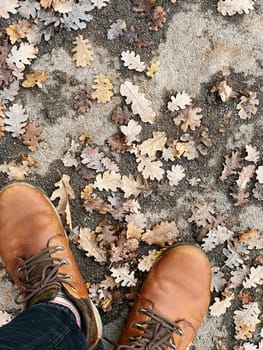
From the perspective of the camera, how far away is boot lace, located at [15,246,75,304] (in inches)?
116

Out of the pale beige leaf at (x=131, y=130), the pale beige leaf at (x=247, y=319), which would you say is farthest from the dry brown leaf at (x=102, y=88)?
the pale beige leaf at (x=247, y=319)

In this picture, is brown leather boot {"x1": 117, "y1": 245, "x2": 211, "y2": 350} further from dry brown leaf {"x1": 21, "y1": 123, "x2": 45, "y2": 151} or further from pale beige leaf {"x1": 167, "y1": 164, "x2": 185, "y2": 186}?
dry brown leaf {"x1": 21, "y1": 123, "x2": 45, "y2": 151}

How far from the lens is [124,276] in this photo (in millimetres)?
3170

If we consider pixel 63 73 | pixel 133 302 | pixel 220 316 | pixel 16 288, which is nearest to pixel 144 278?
pixel 133 302

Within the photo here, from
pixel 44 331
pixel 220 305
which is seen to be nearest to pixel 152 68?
pixel 220 305

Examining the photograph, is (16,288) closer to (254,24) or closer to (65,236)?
(65,236)

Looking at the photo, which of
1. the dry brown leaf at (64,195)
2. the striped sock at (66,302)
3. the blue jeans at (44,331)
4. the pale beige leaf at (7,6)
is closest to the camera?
the blue jeans at (44,331)

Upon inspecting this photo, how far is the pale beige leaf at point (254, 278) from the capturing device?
10.5 ft

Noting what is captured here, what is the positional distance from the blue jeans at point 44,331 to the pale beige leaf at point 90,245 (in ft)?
1.27

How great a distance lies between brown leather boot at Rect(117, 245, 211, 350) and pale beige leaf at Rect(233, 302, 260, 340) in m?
0.22

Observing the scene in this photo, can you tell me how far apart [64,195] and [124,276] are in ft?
1.81

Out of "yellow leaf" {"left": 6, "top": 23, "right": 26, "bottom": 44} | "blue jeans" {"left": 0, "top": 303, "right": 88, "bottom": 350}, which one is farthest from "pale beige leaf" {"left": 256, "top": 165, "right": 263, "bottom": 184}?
"yellow leaf" {"left": 6, "top": 23, "right": 26, "bottom": 44}

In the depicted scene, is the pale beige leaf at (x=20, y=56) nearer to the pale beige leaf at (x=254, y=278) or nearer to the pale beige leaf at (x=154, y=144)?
the pale beige leaf at (x=154, y=144)

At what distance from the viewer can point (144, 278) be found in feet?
10.5
